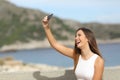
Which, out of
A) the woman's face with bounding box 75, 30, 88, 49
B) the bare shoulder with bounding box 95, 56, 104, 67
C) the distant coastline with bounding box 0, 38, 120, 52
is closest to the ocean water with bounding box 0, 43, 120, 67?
the woman's face with bounding box 75, 30, 88, 49

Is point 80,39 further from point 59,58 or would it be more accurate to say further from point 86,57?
point 59,58

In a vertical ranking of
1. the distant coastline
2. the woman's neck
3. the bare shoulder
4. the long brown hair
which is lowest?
the distant coastline

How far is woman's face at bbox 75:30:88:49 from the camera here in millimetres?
5418

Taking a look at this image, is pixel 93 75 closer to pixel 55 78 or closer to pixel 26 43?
pixel 55 78

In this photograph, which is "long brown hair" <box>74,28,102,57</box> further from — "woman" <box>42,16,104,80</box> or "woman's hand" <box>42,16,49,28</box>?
"woman's hand" <box>42,16,49,28</box>

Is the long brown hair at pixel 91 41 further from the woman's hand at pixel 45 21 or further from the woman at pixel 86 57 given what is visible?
the woman's hand at pixel 45 21

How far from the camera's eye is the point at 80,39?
5438 millimetres

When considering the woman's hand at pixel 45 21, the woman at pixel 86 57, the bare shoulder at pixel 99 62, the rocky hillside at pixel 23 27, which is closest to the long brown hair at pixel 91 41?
the woman at pixel 86 57

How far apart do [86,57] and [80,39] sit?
21cm

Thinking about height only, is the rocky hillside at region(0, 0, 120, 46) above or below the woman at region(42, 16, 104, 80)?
below

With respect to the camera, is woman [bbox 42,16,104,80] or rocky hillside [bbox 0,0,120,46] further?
rocky hillside [bbox 0,0,120,46]

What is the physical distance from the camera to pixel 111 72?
6.20 m

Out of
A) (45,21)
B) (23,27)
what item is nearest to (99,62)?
(45,21)

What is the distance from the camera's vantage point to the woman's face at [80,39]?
213 inches
